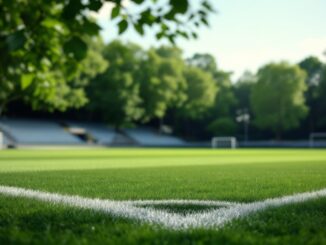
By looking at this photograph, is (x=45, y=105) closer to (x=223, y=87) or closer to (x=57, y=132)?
(x=57, y=132)

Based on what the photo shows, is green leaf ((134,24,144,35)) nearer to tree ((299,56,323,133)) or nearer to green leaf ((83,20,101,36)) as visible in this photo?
green leaf ((83,20,101,36))

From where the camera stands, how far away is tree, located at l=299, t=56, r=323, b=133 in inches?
2456

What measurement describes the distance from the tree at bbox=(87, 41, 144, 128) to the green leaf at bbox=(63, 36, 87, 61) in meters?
52.8

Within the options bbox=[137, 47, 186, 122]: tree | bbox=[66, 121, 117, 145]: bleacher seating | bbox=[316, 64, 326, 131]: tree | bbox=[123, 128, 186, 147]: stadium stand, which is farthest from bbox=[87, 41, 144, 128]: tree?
bbox=[316, 64, 326, 131]: tree

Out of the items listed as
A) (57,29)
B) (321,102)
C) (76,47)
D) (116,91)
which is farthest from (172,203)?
(321,102)

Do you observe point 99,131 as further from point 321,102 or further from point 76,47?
point 76,47

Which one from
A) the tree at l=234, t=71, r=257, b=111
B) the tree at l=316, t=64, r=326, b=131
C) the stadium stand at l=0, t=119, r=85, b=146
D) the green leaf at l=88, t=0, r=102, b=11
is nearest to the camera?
the green leaf at l=88, t=0, r=102, b=11

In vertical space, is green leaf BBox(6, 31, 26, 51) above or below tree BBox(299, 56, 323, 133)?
below

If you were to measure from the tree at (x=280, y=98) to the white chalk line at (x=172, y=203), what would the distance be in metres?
53.1

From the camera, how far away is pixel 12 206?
4891mm

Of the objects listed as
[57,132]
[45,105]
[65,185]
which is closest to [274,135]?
[57,132]

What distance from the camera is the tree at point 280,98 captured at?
2269 inches

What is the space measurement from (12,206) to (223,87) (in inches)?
2810

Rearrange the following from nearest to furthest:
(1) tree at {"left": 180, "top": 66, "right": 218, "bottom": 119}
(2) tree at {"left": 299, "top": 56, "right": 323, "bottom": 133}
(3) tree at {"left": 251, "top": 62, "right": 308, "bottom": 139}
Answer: (3) tree at {"left": 251, "top": 62, "right": 308, "bottom": 139} → (2) tree at {"left": 299, "top": 56, "right": 323, "bottom": 133} → (1) tree at {"left": 180, "top": 66, "right": 218, "bottom": 119}
